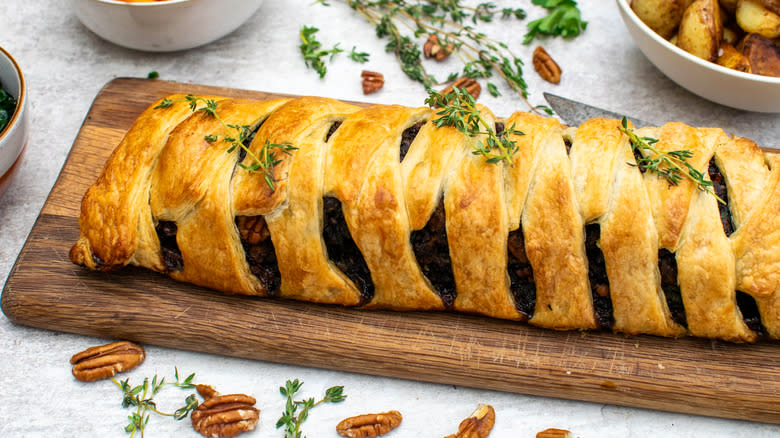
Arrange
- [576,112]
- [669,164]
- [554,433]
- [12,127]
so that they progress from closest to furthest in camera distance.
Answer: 1. [669,164]
2. [554,433]
3. [12,127]
4. [576,112]

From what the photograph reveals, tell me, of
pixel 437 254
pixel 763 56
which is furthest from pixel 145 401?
pixel 763 56

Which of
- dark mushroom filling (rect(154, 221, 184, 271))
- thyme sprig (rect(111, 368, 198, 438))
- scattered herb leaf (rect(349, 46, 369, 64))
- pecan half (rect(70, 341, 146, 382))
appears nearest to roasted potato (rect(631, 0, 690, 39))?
scattered herb leaf (rect(349, 46, 369, 64))

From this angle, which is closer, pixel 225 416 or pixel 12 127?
pixel 225 416

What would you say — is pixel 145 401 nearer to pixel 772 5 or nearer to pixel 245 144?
pixel 245 144

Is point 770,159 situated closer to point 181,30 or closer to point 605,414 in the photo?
point 605,414

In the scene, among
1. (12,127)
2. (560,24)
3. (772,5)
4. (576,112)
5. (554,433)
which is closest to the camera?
(554,433)

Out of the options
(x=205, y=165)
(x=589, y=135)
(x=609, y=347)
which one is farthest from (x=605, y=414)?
(x=205, y=165)

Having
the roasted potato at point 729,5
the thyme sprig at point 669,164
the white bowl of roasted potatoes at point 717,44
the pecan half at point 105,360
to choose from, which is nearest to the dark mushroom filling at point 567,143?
the thyme sprig at point 669,164
